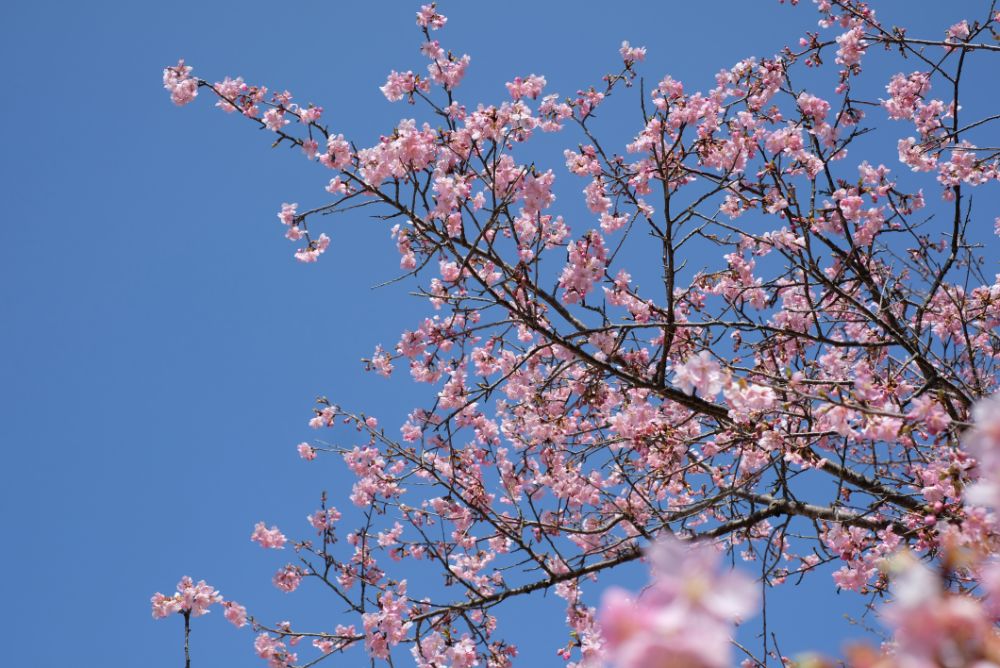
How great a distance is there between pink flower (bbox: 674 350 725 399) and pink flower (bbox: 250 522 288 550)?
5.49 meters

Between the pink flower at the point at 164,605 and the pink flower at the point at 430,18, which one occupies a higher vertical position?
the pink flower at the point at 430,18

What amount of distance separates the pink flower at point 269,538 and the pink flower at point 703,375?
5.49 meters

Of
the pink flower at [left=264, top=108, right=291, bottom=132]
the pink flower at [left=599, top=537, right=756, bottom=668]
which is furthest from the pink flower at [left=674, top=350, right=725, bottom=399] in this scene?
the pink flower at [left=264, top=108, right=291, bottom=132]

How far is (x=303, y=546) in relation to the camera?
6.96 meters

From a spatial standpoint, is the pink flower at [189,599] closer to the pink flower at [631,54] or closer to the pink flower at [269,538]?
the pink flower at [269,538]

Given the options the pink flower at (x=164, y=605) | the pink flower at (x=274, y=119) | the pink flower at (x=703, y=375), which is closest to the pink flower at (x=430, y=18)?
the pink flower at (x=274, y=119)

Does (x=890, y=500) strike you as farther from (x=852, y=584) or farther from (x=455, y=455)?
(x=455, y=455)

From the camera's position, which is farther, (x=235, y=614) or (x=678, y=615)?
(x=235, y=614)

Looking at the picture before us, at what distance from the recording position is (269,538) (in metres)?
7.48

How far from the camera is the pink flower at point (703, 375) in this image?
3426 mm

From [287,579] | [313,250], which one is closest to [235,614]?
[287,579]

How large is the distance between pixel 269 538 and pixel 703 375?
5.69 metres

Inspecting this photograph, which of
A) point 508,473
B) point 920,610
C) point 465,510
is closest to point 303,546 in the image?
point 465,510

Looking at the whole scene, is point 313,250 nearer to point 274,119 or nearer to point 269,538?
point 274,119
